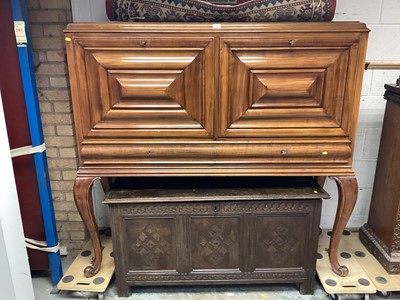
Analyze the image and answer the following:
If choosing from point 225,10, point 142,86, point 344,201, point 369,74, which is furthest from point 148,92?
point 369,74

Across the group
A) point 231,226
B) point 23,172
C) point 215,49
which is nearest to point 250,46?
point 215,49

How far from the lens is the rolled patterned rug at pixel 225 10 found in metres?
1.64

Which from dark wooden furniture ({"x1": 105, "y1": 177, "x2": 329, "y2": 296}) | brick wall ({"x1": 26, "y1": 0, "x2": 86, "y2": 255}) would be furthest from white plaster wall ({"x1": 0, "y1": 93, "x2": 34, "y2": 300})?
brick wall ({"x1": 26, "y1": 0, "x2": 86, "y2": 255})

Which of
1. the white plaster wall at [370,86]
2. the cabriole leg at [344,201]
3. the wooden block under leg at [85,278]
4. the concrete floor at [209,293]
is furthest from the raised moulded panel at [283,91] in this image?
the wooden block under leg at [85,278]

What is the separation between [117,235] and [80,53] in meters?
0.94

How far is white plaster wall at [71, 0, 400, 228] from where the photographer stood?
2.09 meters

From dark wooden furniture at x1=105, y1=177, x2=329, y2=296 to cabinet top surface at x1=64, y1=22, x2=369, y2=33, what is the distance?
81cm

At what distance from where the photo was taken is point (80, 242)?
7.80 ft

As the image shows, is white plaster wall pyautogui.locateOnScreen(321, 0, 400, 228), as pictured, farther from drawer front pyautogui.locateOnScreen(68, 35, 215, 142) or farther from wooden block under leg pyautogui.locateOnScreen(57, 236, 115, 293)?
wooden block under leg pyautogui.locateOnScreen(57, 236, 115, 293)

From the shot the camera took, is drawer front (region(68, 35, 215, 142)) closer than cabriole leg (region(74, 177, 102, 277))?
Yes

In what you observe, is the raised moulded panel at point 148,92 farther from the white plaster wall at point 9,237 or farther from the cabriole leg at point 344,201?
the cabriole leg at point 344,201

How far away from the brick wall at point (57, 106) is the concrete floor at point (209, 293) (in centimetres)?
42

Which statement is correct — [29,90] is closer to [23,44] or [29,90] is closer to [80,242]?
[23,44]

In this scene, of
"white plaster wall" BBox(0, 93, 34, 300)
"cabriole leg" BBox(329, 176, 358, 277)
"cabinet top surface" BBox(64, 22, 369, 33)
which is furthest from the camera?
"cabriole leg" BBox(329, 176, 358, 277)
